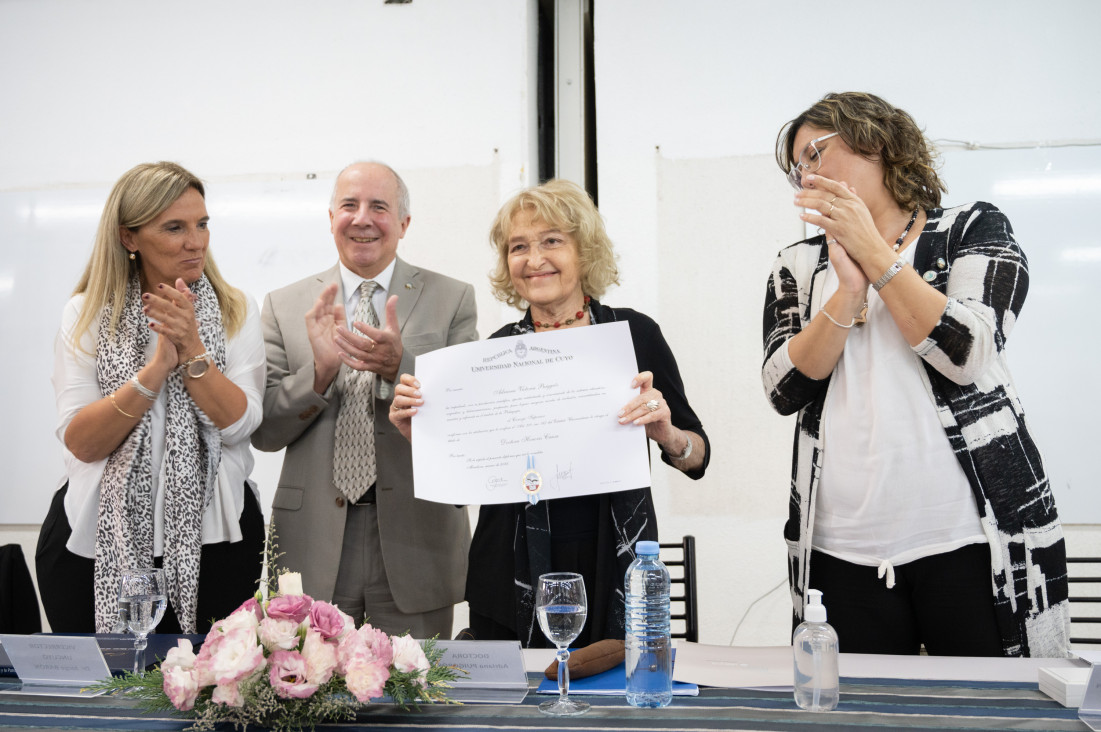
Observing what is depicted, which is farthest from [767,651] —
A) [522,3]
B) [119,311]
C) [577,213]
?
[522,3]

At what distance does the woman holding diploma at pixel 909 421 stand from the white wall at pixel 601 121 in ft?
6.13

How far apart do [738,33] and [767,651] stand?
3.17 m

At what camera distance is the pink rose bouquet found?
122 cm

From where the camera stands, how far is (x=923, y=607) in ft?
5.80

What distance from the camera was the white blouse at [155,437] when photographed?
7.72 feet

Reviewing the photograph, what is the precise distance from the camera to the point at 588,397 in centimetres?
185

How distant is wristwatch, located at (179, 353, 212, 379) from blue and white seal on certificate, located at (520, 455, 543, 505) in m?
1.10

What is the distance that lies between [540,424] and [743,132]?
8.51ft

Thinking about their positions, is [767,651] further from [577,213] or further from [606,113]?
[606,113]

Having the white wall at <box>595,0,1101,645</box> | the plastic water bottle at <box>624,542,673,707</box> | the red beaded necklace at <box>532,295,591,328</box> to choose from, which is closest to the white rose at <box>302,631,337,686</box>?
the plastic water bottle at <box>624,542,673,707</box>

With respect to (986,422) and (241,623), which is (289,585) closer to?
(241,623)

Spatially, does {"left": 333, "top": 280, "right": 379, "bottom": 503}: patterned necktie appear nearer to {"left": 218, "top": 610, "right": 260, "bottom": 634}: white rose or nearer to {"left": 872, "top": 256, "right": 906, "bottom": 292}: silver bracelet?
{"left": 218, "top": 610, "right": 260, "bottom": 634}: white rose

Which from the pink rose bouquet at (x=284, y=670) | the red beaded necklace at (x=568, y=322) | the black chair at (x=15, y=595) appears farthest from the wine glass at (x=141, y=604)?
the black chair at (x=15, y=595)

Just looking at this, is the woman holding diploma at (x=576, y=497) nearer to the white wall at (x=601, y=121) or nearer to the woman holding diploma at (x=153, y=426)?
the woman holding diploma at (x=153, y=426)
